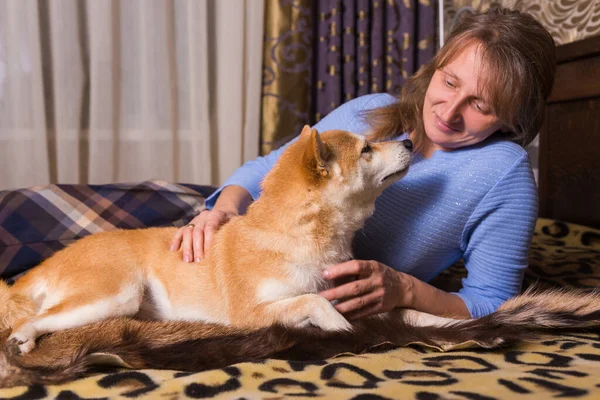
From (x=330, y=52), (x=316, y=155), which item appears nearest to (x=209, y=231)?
(x=316, y=155)

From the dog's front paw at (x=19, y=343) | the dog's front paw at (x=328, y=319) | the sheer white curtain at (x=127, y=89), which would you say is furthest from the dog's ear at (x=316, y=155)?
the sheer white curtain at (x=127, y=89)

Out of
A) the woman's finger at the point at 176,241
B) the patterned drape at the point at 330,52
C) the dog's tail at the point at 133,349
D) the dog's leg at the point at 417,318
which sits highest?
the patterned drape at the point at 330,52

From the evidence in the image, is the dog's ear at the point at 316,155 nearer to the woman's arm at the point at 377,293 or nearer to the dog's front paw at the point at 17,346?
the woman's arm at the point at 377,293

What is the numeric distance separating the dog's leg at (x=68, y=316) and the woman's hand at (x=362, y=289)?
529 mm

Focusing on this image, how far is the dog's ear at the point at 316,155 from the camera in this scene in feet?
4.54

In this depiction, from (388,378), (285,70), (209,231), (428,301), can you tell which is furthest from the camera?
(285,70)

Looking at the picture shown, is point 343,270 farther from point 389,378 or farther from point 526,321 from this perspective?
point 526,321

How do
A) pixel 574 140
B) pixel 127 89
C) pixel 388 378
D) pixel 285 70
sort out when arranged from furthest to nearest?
pixel 285 70
pixel 127 89
pixel 574 140
pixel 388 378

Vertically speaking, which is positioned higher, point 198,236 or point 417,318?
point 198,236

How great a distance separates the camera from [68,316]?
1.34 meters

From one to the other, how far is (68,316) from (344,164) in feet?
2.60

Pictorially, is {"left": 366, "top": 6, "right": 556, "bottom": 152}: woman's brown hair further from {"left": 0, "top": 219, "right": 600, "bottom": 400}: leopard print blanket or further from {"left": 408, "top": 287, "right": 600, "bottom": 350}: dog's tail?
{"left": 0, "top": 219, "right": 600, "bottom": 400}: leopard print blanket

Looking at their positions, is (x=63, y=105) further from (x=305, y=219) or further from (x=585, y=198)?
(x=585, y=198)

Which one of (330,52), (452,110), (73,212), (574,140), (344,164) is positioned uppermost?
(330,52)
